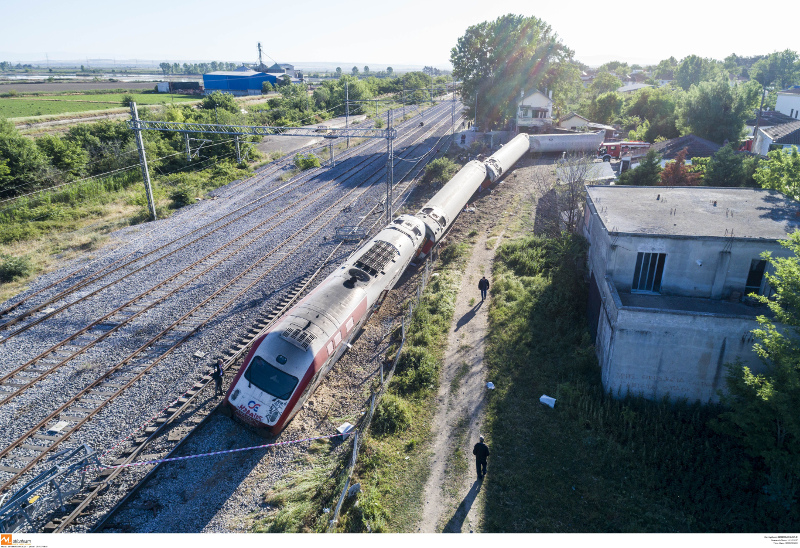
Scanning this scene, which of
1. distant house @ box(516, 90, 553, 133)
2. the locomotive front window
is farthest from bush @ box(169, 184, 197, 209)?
distant house @ box(516, 90, 553, 133)

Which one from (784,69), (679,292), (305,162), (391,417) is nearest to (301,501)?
(391,417)

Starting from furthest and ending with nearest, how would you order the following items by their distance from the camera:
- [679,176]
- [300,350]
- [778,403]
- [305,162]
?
[305,162], [679,176], [300,350], [778,403]

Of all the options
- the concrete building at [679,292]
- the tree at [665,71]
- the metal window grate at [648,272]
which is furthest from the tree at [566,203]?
the tree at [665,71]

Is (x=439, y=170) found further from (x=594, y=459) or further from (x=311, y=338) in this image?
(x=594, y=459)

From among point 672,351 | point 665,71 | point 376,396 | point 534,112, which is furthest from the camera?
point 665,71

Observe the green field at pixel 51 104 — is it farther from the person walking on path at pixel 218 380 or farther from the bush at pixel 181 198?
the person walking on path at pixel 218 380

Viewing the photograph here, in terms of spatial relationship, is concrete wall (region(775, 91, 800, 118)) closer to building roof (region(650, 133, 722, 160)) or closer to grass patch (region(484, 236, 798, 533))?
building roof (region(650, 133, 722, 160))
